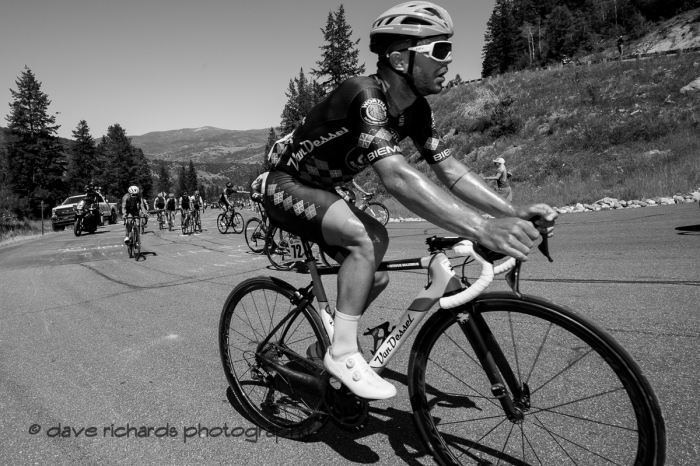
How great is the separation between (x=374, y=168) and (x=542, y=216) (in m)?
0.74

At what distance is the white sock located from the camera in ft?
6.88

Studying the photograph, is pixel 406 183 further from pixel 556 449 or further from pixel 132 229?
pixel 132 229

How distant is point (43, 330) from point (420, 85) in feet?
17.4

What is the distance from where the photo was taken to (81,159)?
77.7 meters

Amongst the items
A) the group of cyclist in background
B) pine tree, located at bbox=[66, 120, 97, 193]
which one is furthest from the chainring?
pine tree, located at bbox=[66, 120, 97, 193]

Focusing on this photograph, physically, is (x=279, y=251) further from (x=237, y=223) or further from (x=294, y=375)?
(x=237, y=223)

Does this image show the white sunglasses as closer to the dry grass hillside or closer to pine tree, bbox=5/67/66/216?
the dry grass hillside

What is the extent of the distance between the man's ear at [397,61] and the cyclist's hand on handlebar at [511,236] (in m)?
0.98

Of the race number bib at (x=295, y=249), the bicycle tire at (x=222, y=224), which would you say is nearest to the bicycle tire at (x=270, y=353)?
the race number bib at (x=295, y=249)

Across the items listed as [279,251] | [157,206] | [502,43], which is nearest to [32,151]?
[157,206]

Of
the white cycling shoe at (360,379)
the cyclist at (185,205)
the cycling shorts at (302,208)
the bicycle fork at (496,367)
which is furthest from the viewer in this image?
the cyclist at (185,205)

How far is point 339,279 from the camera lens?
210 centimetres

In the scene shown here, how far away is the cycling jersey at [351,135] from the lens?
6.52 ft

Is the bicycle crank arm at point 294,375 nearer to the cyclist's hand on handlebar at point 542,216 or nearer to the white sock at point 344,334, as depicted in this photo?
the white sock at point 344,334
